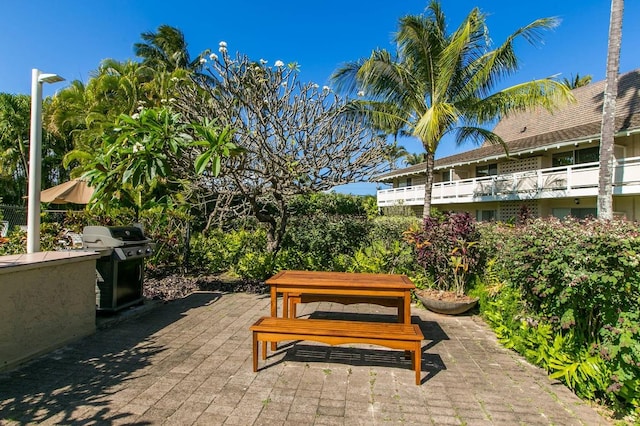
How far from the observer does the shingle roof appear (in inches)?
563

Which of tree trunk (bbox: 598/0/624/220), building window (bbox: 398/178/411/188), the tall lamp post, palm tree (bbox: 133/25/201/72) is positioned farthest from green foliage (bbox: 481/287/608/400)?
palm tree (bbox: 133/25/201/72)

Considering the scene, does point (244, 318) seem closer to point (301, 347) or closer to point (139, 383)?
point (301, 347)

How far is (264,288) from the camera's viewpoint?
23.5ft

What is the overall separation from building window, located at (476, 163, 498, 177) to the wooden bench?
19.3 m

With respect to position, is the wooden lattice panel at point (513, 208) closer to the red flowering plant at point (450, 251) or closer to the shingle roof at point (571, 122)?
the shingle roof at point (571, 122)

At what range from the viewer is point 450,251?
5.96m

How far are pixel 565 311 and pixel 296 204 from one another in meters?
12.4

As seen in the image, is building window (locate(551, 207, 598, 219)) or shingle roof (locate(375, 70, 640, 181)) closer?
shingle roof (locate(375, 70, 640, 181))

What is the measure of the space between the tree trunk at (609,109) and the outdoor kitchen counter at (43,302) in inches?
479

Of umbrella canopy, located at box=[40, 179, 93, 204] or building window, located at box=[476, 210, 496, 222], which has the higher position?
umbrella canopy, located at box=[40, 179, 93, 204]

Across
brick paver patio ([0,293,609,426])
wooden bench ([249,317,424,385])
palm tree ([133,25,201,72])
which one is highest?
palm tree ([133,25,201,72])

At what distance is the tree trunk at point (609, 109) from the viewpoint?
30.8 feet

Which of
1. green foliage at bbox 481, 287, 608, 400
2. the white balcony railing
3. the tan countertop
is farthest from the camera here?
the white balcony railing

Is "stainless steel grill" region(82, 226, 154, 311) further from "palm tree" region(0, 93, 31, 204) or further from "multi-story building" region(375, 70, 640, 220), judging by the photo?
"palm tree" region(0, 93, 31, 204)
